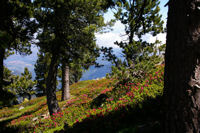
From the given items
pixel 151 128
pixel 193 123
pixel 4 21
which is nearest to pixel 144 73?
pixel 151 128

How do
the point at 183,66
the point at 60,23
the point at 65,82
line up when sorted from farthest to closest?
the point at 65,82 → the point at 60,23 → the point at 183,66

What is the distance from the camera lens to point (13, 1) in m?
6.21

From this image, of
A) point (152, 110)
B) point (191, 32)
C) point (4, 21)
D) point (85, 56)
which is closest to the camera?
point (191, 32)

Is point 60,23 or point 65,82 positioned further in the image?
point 65,82

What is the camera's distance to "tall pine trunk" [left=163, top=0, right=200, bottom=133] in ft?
7.43

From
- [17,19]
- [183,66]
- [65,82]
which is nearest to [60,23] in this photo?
[17,19]

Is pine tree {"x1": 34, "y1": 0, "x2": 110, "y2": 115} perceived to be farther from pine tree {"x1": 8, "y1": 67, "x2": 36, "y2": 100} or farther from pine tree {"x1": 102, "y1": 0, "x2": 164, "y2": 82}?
pine tree {"x1": 8, "y1": 67, "x2": 36, "y2": 100}

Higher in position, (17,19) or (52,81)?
(17,19)

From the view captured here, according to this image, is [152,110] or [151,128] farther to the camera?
[152,110]

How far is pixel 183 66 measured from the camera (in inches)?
92.7

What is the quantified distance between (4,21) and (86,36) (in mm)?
4781

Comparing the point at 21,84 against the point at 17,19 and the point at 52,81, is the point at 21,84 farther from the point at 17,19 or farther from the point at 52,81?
the point at 17,19

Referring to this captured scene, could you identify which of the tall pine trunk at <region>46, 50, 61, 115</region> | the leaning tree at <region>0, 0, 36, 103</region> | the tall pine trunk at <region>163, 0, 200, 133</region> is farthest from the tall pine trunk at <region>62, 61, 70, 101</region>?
the tall pine trunk at <region>163, 0, 200, 133</region>

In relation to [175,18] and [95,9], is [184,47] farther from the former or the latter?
[95,9]
